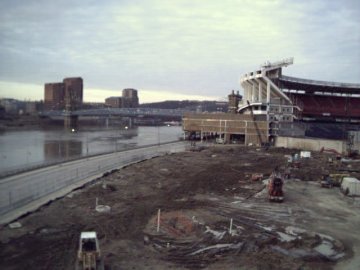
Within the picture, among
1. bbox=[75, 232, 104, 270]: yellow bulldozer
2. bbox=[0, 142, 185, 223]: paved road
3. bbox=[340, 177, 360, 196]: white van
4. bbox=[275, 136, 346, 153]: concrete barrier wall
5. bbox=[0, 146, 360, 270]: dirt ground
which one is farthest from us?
bbox=[275, 136, 346, 153]: concrete barrier wall

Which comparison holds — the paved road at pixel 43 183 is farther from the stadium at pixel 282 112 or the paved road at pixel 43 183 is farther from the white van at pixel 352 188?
the stadium at pixel 282 112

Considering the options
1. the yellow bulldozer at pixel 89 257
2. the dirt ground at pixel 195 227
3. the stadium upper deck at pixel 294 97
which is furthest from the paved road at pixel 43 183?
the stadium upper deck at pixel 294 97

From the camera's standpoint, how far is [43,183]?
34.7m

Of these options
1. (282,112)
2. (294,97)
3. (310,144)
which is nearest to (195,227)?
(310,144)

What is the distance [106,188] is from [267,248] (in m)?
16.7

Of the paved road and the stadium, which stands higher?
the stadium

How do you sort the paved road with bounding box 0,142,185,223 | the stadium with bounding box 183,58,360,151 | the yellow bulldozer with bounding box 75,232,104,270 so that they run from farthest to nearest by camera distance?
the stadium with bounding box 183,58,360,151 → the paved road with bounding box 0,142,185,223 → the yellow bulldozer with bounding box 75,232,104,270

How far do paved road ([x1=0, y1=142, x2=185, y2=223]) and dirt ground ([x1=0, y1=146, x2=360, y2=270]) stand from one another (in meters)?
1.45

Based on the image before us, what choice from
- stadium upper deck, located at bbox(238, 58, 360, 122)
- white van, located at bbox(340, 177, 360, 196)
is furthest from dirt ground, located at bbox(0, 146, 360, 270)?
stadium upper deck, located at bbox(238, 58, 360, 122)

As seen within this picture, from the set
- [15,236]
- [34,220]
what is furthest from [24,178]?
[15,236]

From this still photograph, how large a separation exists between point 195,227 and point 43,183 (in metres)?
18.5

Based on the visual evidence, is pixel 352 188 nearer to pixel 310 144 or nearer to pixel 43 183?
pixel 43 183

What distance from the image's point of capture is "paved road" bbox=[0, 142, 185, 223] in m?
26.3

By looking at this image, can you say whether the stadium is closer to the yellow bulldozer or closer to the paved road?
the paved road
